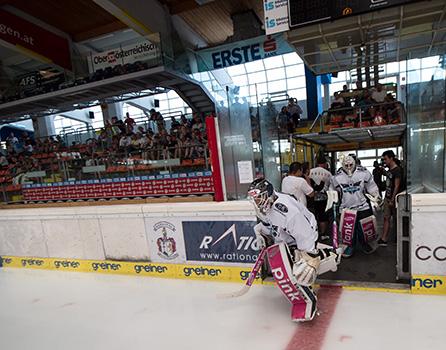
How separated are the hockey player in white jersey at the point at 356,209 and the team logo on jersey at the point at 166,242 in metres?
2.26

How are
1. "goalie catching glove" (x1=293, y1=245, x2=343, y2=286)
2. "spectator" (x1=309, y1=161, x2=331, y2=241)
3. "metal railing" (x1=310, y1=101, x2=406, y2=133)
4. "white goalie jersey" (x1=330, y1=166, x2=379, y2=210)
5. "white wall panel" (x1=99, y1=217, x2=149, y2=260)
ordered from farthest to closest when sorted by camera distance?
"metal railing" (x1=310, y1=101, x2=406, y2=133)
"spectator" (x1=309, y1=161, x2=331, y2=241)
"white wall panel" (x1=99, y1=217, x2=149, y2=260)
"white goalie jersey" (x1=330, y1=166, x2=379, y2=210)
"goalie catching glove" (x1=293, y1=245, x2=343, y2=286)

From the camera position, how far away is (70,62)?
13094 millimetres

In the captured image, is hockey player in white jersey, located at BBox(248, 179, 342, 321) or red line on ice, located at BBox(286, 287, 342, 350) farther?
hockey player in white jersey, located at BBox(248, 179, 342, 321)

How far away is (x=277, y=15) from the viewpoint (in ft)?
13.6

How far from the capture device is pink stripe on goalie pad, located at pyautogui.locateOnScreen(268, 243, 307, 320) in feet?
8.80

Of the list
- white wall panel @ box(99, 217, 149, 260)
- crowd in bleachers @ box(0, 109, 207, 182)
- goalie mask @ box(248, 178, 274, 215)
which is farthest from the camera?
crowd in bleachers @ box(0, 109, 207, 182)

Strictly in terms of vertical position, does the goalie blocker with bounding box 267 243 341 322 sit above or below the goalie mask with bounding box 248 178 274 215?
below

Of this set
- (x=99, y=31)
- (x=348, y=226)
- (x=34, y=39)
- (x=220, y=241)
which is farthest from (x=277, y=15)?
(x=99, y=31)

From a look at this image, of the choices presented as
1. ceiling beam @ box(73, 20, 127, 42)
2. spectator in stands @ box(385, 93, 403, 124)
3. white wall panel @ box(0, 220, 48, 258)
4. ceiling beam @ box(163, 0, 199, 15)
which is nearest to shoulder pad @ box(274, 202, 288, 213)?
white wall panel @ box(0, 220, 48, 258)

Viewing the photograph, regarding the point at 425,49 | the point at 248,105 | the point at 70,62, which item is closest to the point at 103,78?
the point at 70,62

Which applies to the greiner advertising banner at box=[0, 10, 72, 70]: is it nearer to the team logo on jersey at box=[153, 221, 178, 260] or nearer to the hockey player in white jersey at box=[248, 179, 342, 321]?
the team logo on jersey at box=[153, 221, 178, 260]

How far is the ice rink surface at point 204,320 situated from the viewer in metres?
2.51

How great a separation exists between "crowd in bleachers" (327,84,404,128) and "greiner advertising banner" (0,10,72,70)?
11.0m

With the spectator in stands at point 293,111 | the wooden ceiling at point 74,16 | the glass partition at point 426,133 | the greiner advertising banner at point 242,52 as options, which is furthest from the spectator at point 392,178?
the wooden ceiling at point 74,16
